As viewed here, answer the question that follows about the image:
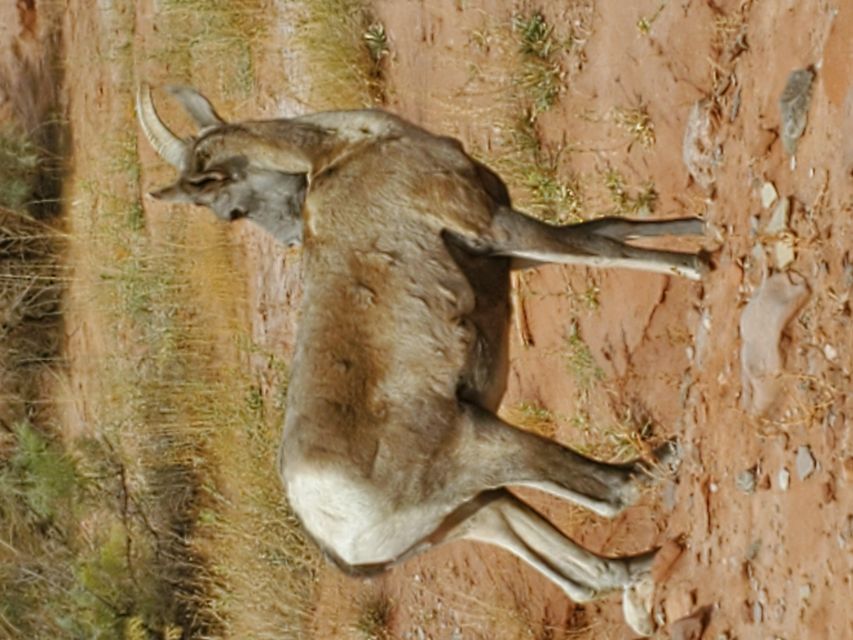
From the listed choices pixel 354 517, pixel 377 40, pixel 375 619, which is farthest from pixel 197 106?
pixel 375 619

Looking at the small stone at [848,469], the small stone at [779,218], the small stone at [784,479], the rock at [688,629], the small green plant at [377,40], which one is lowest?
the rock at [688,629]

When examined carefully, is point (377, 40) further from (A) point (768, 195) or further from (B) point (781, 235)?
(B) point (781, 235)

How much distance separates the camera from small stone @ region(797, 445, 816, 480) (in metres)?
3.57

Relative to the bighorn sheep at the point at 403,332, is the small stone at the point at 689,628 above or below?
below

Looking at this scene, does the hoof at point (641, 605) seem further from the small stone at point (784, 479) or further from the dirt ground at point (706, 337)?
the small stone at point (784, 479)

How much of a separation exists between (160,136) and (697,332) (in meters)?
2.40

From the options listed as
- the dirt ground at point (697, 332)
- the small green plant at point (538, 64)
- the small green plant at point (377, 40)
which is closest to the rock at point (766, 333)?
the dirt ground at point (697, 332)

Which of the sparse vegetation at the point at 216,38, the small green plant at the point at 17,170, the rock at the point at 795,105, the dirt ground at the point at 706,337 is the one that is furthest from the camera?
the small green plant at the point at 17,170

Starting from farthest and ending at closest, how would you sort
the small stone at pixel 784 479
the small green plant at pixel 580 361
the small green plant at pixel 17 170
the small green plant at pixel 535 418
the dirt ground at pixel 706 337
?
the small green plant at pixel 17 170
the small green plant at pixel 535 418
the small green plant at pixel 580 361
the small stone at pixel 784 479
the dirt ground at pixel 706 337

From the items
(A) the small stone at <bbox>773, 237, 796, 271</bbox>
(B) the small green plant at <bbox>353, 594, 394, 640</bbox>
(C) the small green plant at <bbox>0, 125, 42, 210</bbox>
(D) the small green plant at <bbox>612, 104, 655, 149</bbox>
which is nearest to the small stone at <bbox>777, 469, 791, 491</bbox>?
(A) the small stone at <bbox>773, 237, 796, 271</bbox>

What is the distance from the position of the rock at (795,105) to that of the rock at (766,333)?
0.50m

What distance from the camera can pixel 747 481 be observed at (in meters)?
4.03

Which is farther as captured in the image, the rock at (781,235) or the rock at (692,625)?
the rock at (692,625)

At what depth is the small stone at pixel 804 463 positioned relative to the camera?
11.7ft
